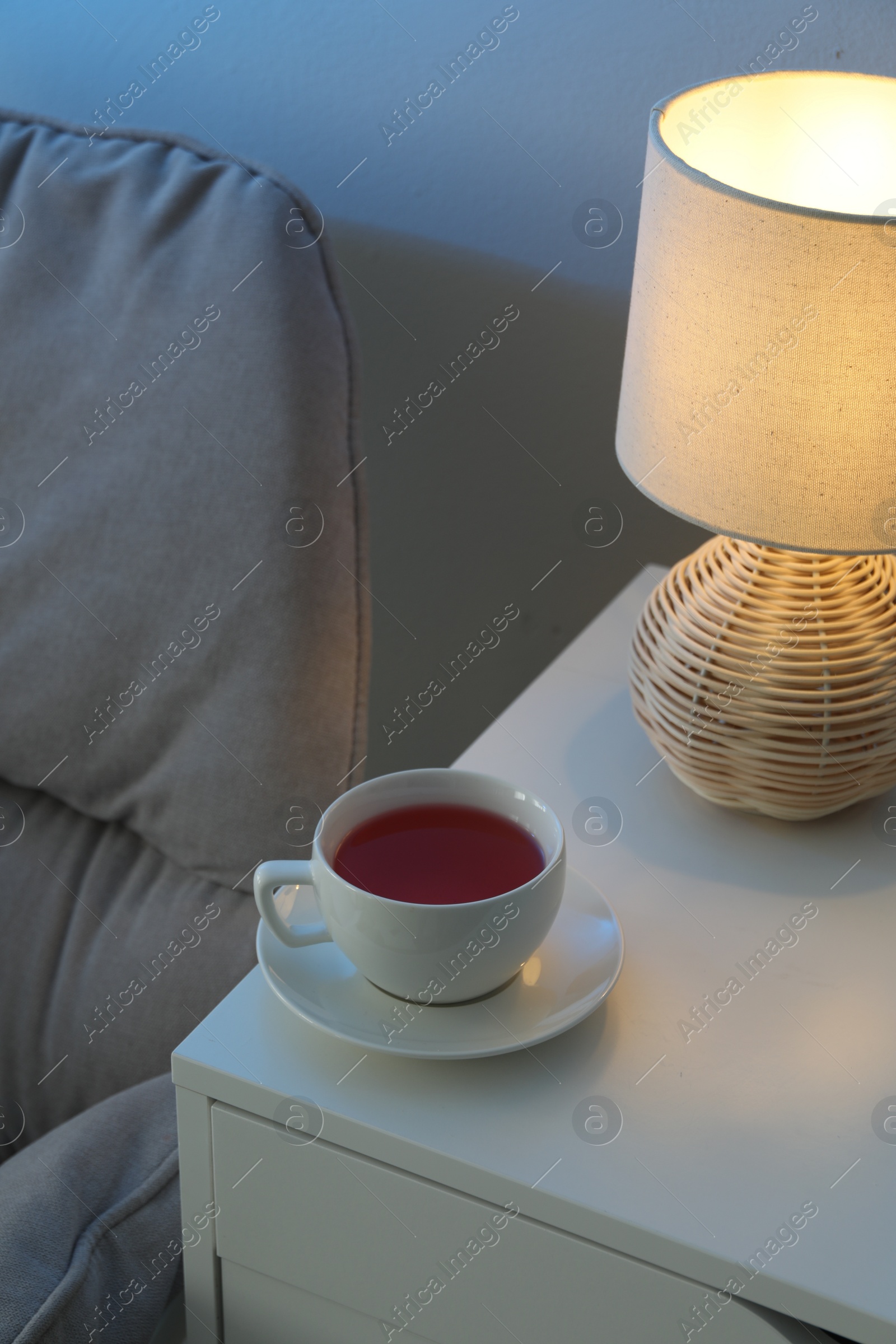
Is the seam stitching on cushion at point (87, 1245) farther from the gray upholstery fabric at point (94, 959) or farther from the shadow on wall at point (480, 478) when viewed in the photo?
the shadow on wall at point (480, 478)

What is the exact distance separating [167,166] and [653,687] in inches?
22.5

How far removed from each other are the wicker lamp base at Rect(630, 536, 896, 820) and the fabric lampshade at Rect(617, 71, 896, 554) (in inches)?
3.0

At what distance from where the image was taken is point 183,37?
115cm

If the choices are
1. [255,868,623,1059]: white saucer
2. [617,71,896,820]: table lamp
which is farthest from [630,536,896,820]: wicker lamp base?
[255,868,623,1059]: white saucer

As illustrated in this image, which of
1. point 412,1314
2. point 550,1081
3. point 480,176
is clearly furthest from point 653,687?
point 480,176

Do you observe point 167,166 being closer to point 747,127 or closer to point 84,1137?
point 747,127

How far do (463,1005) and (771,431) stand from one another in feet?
1.04

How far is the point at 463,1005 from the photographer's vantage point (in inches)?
21.5

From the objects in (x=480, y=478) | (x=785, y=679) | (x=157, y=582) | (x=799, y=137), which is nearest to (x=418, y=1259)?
(x=785, y=679)

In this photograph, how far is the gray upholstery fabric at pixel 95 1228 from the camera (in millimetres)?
588

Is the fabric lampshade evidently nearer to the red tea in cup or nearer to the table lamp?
the table lamp

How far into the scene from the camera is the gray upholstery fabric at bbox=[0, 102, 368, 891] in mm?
811

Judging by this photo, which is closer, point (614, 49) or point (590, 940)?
point (590, 940)

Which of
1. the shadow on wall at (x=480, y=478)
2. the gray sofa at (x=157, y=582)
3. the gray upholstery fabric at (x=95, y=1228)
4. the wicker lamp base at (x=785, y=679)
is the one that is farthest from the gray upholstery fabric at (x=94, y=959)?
the shadow on wall at (x=480, y=478)
